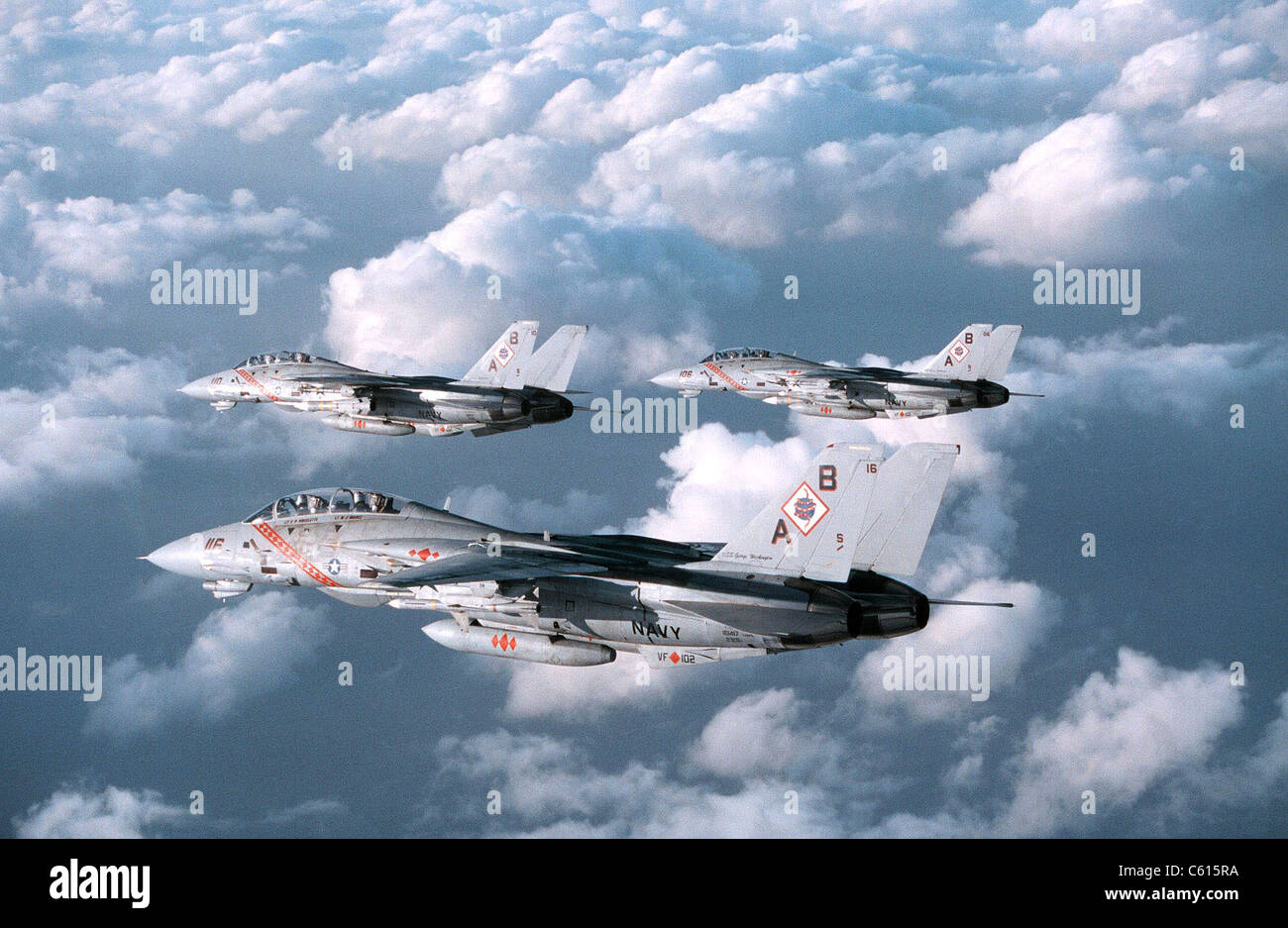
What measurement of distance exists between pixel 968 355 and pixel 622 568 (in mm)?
18122

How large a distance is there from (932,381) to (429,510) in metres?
17.5

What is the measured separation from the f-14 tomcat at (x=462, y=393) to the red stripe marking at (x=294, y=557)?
9907 mm

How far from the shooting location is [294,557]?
1108 inches

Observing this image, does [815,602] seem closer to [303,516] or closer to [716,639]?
[716,639]

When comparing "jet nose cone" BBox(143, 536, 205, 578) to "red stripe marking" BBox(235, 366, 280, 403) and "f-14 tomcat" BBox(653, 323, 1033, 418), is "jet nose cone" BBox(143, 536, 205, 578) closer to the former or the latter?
"red stripe marking" BBox(235, 366, 280, 403)

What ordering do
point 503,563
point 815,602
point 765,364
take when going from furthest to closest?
point 765,364, point 503,563, point 815,602

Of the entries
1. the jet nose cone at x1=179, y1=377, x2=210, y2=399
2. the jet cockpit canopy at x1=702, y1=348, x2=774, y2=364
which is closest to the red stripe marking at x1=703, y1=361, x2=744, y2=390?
the jet cockpit canopy at x1=702, y1=348, x2=774, y2=364

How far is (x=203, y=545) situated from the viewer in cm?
2884

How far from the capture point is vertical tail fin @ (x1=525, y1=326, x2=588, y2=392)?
38.3 m

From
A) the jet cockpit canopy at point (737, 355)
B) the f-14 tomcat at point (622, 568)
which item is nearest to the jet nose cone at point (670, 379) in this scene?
the jet cockpit canopy at point (737, 355)

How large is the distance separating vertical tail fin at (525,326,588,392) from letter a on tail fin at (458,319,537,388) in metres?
0.61

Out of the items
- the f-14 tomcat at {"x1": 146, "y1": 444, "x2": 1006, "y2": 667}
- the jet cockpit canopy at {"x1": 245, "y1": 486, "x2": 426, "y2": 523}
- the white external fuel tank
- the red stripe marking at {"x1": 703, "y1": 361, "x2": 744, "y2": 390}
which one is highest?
the red stripe marking at {"x1": 703, "y1": 361, "x2": 744, "y2": 390}

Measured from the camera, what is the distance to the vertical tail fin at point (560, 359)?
38.3 meters

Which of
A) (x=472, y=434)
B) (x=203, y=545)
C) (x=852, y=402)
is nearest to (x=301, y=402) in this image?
(x=472, y=434)
